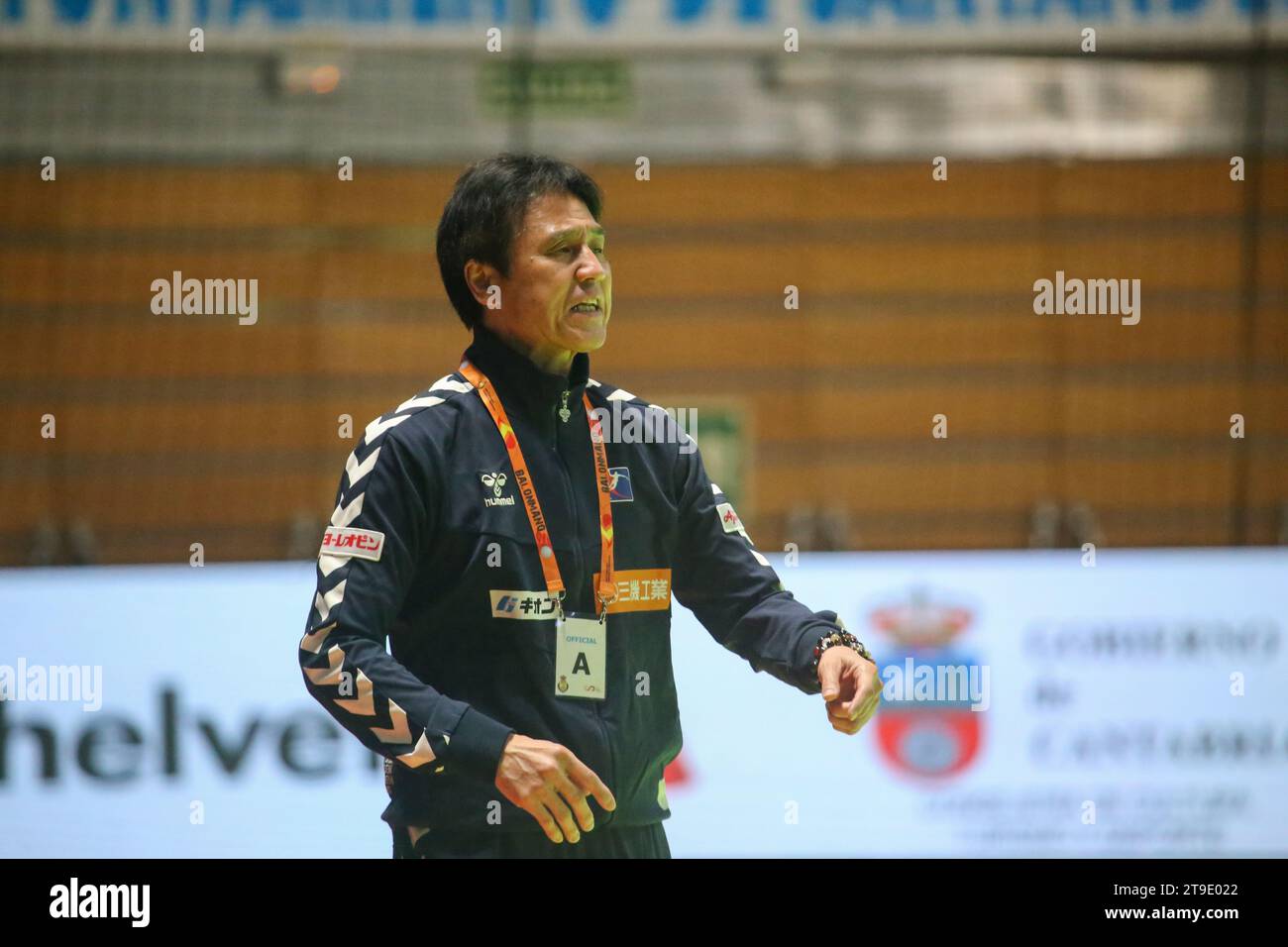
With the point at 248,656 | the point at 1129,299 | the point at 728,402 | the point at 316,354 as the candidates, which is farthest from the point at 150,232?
the point at 1129,299

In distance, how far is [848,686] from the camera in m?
2.57

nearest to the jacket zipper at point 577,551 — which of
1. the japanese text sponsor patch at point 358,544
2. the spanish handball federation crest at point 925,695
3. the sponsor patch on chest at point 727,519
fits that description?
the sponsor patch on chest at point 727,519

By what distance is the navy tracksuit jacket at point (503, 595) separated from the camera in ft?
8.09

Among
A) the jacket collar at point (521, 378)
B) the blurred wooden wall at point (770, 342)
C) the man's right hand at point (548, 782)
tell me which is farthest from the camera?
the blurred wooden wall at point (770, 342)

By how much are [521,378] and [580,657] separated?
22.4 inches

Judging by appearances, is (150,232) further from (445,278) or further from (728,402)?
(445,278)

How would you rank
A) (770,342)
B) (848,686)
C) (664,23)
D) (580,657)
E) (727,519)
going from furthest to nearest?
(770,342) < (664,23) < (727,519) < (580,657) < (848,686)

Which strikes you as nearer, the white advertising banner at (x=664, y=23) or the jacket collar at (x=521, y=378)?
the jacket collar at (x=521, y=378)

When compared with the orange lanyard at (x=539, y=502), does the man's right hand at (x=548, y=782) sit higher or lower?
lower

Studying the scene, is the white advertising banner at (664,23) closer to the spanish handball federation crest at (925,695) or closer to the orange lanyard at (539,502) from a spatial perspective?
the spanish handball federation crest at (925,695)

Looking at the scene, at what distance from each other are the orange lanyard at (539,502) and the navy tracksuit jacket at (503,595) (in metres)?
0.02

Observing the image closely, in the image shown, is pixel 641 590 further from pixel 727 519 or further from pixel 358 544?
pixel 358 544

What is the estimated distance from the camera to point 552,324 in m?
2.77

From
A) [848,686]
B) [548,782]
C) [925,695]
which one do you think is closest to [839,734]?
[925,695]
